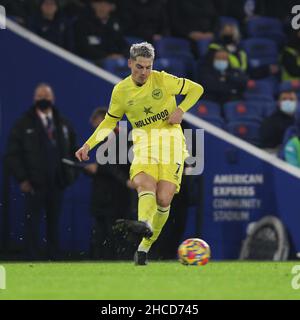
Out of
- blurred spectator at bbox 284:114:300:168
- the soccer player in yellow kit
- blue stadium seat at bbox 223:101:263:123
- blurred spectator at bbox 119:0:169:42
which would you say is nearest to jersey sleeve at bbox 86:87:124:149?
the soccer player in yellow kit

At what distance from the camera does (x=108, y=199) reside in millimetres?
15281

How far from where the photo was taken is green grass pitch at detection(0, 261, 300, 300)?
360 inches

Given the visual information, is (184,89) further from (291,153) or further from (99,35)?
(99,35)

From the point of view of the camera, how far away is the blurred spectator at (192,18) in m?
18.8

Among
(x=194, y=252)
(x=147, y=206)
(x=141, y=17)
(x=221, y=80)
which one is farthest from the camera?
(x=141, y=17)

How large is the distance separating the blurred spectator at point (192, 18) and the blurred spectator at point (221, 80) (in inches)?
38.3

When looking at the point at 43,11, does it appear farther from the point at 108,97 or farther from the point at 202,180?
the point at 202,180

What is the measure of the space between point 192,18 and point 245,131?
8.43 feet

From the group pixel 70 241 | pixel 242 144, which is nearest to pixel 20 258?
pixel 70 241

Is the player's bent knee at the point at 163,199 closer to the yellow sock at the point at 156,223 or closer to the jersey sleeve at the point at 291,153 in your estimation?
the yellow sock at the point at 156,223

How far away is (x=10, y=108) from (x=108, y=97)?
1270 millimetres

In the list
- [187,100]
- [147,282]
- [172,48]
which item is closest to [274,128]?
[172,48]

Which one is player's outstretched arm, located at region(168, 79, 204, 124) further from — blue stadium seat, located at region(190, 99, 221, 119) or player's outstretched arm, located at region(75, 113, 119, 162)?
blue stadium seat, located at region(190, 99, 221, 119)
